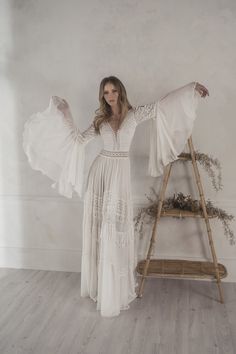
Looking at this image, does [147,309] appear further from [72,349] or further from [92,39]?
[92,39]

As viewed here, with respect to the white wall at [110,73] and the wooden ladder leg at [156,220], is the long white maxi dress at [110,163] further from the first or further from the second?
the white wall at [110,73]

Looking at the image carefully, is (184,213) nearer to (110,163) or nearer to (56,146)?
(110,163)

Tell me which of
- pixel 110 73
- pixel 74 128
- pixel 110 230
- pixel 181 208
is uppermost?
pixel 110 73

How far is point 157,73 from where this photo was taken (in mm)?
2867

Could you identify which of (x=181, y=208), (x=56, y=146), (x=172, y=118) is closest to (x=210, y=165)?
(x=181, y=208)

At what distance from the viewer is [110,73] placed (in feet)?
9.59

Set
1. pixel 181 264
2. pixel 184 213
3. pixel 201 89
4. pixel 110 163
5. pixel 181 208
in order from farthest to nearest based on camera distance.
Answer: pixel 181 264, pixel 181 208, pixel 184 213, pixel 110 163, pixel 201 89

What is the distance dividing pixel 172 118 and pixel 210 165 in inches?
21.4

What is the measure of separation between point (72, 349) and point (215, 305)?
3.42 ft

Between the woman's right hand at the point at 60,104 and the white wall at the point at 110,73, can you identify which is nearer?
the woman's right hand at the point at 60,104

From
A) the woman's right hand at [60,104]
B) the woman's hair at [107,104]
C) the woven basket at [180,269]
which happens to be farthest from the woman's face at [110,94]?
the woven basket at [180,269]

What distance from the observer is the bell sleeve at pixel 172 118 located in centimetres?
251

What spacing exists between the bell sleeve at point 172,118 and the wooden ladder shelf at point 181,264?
0.26 feet

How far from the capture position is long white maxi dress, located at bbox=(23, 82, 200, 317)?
8.38 ft
